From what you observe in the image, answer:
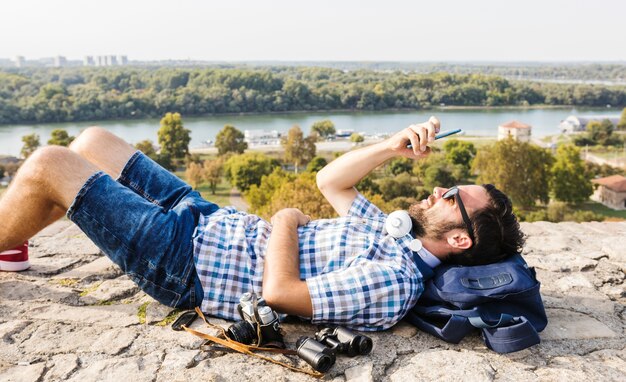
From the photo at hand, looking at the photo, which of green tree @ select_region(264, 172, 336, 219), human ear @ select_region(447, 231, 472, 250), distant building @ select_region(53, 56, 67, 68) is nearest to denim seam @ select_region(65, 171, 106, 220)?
human ear @ select_region(447, 231, 472, 250)

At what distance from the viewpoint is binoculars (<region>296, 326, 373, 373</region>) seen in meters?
1.71

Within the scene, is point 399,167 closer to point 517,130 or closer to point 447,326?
point 517,130

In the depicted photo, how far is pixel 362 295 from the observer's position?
1.86 metres

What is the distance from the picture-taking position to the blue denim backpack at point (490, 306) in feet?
6.01

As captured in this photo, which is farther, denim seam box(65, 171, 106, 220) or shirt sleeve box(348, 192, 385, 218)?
shirt sleeve box(348, 192, 385, 218)

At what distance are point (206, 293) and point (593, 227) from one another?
2.64 metres

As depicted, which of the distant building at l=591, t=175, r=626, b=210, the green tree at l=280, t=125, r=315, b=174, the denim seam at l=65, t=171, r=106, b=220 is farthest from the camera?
the green tree at l=280, t=125, r=315, b=174

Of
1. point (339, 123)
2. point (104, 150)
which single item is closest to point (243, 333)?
point (104, 150)

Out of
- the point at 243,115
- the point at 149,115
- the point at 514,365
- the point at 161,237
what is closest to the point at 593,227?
the point at 514,365

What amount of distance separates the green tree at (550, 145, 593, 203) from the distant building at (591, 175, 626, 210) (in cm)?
87

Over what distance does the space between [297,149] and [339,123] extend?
28.0m

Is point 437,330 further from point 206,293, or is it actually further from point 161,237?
point 161,237

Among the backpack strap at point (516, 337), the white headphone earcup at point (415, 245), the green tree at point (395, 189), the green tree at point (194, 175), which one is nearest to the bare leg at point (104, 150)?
the white headphone earcup at point (415, 245)

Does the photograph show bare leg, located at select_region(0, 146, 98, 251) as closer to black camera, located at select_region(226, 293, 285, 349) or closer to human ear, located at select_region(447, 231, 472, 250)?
black camera, located at select_region(226, 293, 285, 349)
